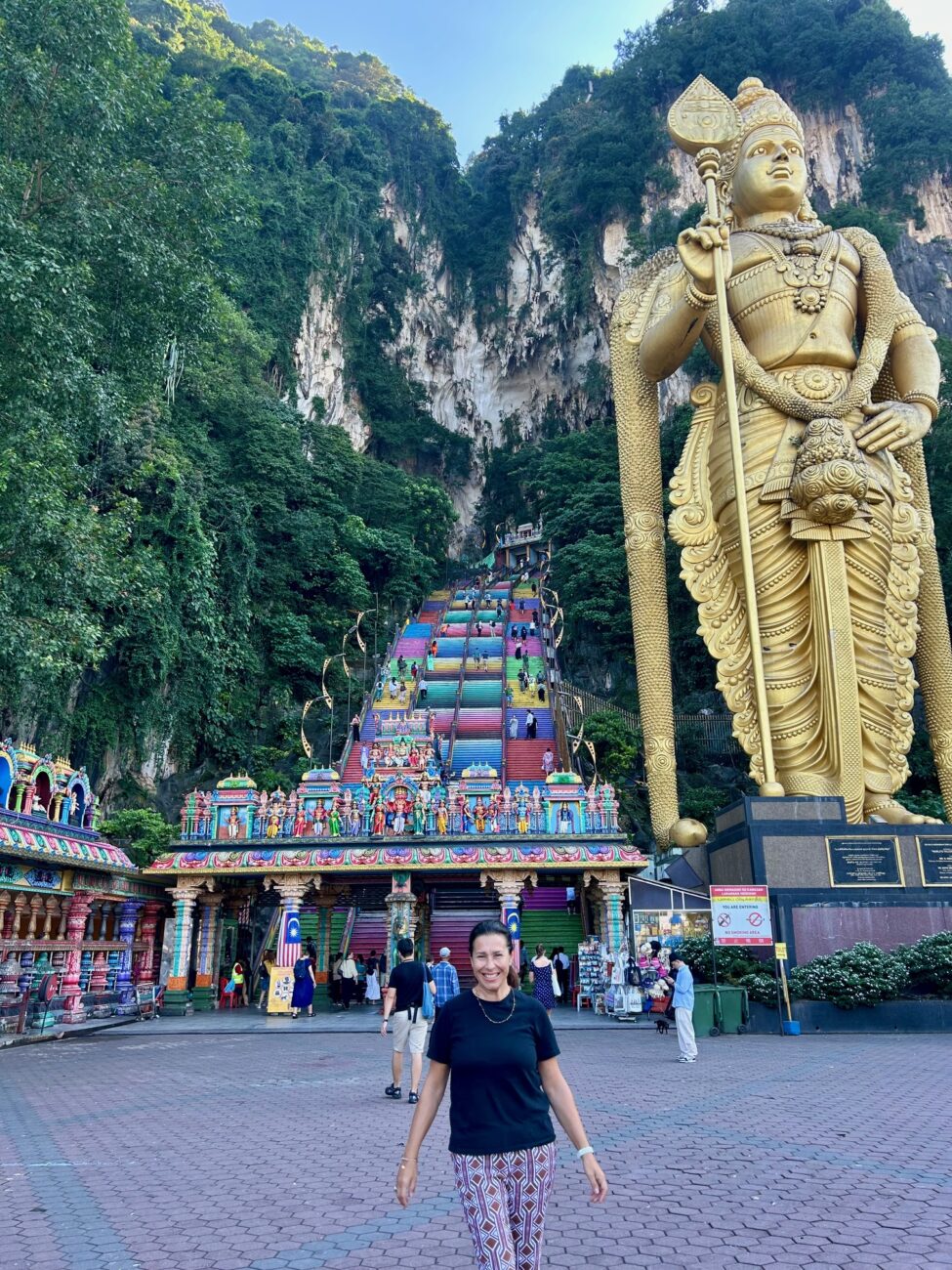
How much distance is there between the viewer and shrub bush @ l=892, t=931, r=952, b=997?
896cm

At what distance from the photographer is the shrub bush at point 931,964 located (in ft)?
29.4

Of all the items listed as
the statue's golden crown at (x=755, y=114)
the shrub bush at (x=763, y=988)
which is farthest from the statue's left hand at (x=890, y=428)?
the shrub bush at (x=763, y=988)

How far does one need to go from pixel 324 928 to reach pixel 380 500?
76.0 ft

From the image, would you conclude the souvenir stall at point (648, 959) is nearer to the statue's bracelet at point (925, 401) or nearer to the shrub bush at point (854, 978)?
the shrub bush at point (854, 978)

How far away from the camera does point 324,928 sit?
1545cm

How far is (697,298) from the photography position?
11812mm

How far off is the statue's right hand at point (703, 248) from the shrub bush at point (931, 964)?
26.2 ft

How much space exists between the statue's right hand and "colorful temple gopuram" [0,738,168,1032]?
1006 cm

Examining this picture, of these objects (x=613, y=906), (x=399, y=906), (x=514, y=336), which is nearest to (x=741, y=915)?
(x=613, y=906)

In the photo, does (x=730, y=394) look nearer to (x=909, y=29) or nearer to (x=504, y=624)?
(x=504, y=624)

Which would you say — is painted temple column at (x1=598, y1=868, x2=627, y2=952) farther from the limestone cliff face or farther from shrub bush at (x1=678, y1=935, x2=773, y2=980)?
the limestone cliff face

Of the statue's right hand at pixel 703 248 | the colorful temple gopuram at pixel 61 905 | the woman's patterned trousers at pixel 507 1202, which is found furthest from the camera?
the statue's right hand at pixel 703 248

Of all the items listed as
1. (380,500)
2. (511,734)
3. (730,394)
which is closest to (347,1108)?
(730,394)

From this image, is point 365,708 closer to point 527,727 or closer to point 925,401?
point 527,727
